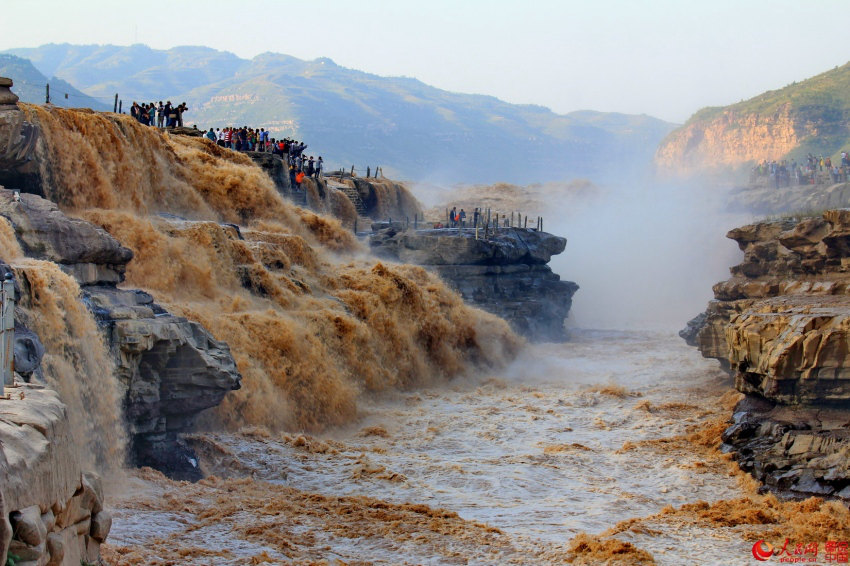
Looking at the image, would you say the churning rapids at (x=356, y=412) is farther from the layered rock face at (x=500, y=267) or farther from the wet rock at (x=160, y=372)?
the layered rock face at (x=500, y=267)

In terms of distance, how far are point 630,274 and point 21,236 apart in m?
38.2

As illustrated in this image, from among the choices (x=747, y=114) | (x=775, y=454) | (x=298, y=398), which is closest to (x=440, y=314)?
(x=298, y=398)

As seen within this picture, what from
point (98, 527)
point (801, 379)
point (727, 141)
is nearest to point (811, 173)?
point (727, 141)

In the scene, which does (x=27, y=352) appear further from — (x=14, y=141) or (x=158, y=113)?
(x=158, y=113)

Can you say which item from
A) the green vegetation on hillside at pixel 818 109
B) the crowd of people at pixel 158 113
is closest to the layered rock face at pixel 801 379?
the crowd of people at pixel 158 113

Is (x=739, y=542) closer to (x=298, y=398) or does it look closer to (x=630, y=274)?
(x=298, y=398)

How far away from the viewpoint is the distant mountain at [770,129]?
72.1 meters

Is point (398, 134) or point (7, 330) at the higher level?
point (398, 134)

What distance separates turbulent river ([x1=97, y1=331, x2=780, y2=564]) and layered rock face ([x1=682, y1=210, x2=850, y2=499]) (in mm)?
796

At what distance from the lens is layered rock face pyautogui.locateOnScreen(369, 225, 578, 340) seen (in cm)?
3209

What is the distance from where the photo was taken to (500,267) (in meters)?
33.7

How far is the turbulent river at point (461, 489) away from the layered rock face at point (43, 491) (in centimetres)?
253

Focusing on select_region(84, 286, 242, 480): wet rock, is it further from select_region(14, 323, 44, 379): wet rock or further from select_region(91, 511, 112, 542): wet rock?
select_region(91, 511, 112, 542): wet rock

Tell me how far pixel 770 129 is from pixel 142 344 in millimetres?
71863
